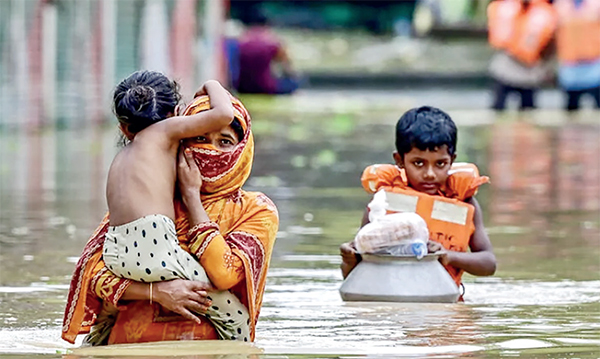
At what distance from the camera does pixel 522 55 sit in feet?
98.9

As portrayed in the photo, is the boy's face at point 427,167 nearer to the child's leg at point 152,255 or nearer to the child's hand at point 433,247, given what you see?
the child's hand at point 433,247

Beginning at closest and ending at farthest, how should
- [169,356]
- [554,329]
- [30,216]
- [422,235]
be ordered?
[169,356] → [554,329] → [422,235] → [30,216]

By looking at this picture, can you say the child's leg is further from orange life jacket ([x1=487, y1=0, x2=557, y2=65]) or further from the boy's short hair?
orange life jacket ([x1=487, y1=0, x2=557, y2=65])

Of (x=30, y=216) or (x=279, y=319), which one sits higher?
(x=279, y=319)

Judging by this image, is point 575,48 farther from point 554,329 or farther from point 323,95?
point 554,329

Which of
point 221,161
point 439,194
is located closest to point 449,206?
point 439,194

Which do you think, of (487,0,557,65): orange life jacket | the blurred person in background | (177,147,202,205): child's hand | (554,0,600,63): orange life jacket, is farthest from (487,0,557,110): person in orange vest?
(177,147,202,205): child's hand

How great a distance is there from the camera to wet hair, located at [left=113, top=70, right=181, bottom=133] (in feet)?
18.5

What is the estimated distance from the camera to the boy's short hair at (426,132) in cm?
712

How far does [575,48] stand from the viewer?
3095cm

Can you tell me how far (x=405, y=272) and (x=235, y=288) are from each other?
151cm

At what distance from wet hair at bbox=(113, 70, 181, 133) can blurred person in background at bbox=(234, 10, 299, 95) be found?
28611 millimetres

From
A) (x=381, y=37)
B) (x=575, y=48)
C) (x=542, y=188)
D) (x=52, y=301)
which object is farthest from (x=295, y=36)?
(x=52, y=301)

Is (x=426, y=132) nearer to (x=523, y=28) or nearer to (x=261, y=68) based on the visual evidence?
(x=523, y=28)
